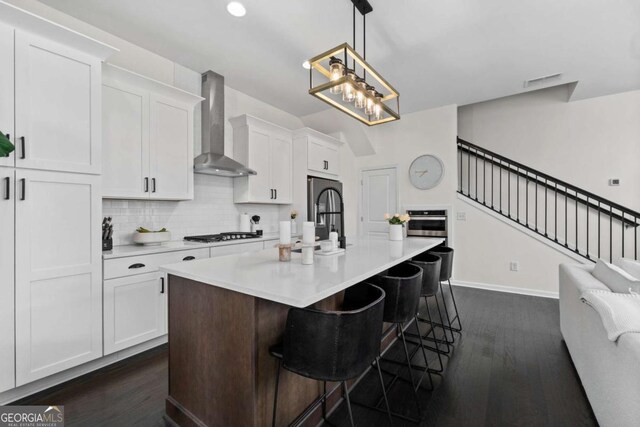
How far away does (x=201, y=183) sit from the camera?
12.1 ft

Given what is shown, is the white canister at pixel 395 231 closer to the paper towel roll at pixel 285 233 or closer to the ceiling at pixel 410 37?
the paper towel roll at pixel 285 233

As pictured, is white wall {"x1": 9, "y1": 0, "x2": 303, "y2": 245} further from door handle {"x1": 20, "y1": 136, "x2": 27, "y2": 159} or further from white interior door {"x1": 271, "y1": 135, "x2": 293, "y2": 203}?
door handle {"x1": 20, "y1": 136, "x2": 27, "y2": 159}

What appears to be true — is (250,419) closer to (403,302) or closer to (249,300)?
(249,300)

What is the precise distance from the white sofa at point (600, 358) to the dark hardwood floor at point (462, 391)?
16 cm

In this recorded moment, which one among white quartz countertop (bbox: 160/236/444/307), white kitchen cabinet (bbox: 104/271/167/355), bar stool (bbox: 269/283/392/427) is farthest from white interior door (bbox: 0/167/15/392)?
bar stool (bbox: 269/283/392/427)

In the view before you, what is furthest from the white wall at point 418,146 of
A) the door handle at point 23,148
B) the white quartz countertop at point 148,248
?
the door handle at point 23,148

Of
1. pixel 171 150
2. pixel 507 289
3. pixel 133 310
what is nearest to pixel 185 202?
pixel 171 150

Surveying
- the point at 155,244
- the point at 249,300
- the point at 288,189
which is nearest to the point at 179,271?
the point at 249,300

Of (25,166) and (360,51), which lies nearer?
(25,166)

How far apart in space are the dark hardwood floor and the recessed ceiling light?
2986mm

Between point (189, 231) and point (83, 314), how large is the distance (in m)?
1.52

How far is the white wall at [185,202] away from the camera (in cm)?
281

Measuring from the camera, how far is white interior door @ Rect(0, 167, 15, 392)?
1763mm

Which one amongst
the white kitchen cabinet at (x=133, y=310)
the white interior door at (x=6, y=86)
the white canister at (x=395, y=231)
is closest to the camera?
the white interior door at (x=6, y=86)
